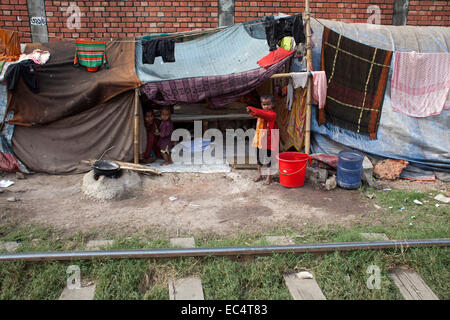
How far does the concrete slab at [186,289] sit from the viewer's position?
3.02 metres

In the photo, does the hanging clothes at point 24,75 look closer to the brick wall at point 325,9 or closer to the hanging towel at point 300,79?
the brick wall at point 325,9

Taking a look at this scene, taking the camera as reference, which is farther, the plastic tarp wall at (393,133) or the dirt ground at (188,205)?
the plastic tarp wall at (393,133)

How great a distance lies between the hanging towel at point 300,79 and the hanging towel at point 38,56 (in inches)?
169

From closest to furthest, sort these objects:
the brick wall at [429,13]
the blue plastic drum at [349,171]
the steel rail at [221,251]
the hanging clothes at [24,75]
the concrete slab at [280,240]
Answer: the steel rail at [221,251], the concrete slab at [280,240], the blue plastic drum at [349,171], the hanging clothes at [24,75], the brick wall at [429,13]

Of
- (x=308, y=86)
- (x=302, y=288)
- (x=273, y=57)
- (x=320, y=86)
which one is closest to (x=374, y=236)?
(x=302, y=288)

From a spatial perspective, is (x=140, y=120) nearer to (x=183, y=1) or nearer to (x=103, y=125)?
(x=103, y=125)

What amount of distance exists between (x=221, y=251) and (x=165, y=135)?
3729 millimetres

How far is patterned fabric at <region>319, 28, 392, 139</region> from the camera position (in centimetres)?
620

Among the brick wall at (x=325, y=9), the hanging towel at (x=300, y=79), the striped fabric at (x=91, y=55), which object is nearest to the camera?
the hanging towel at (x=300, y=79)

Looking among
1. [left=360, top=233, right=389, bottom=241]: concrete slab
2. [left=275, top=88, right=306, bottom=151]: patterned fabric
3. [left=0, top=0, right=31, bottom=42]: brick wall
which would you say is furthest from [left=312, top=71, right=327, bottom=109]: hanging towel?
[left=0, top=0, right=31, bottom=42]: brick wall

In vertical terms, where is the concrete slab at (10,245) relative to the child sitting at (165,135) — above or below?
below

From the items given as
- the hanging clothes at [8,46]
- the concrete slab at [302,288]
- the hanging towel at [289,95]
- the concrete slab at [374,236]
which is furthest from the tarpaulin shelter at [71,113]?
the concrete slab at [374,236]

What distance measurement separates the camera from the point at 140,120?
20.9 feet
